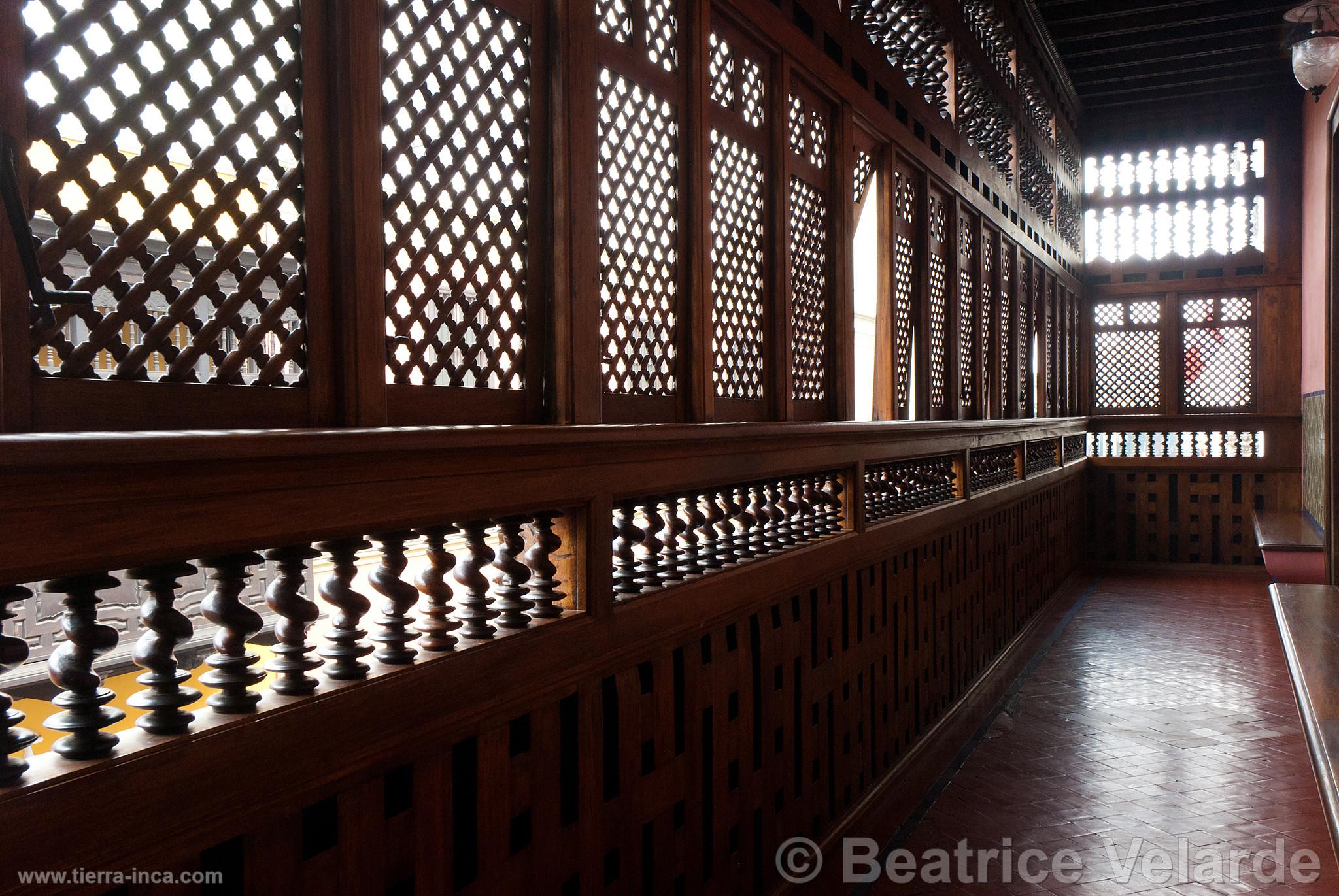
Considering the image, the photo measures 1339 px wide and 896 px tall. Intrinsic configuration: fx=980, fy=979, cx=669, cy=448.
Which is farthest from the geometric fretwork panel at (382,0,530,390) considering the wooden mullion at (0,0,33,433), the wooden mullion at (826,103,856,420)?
the wooden mullion at (826,103,856,420)

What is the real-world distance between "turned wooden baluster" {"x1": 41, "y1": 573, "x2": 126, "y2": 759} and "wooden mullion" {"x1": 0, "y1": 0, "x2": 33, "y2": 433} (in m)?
0.23

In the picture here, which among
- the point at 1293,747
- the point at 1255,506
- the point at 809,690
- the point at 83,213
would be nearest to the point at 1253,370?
the point at 1255,506

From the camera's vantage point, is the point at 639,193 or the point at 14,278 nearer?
the point at 14,278

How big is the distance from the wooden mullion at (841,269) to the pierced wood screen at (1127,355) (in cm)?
851

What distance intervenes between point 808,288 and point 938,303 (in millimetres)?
2049

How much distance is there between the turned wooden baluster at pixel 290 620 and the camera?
5.02ft

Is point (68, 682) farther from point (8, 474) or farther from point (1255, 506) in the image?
point (1255, 506)

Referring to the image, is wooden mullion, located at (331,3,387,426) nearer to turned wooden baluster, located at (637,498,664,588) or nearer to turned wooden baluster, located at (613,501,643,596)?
turned wooden baluster, located at (613,501,643,596)

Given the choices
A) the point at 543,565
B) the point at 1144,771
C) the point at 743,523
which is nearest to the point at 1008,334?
the point at 1144,771

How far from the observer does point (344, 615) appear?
1651mm

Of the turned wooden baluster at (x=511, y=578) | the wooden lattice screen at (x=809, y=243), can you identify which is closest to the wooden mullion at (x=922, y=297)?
the wooden lattice screen at (x=809, y=243)

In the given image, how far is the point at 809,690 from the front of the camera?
340cm

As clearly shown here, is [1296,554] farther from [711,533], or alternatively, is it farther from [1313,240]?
[711,533]

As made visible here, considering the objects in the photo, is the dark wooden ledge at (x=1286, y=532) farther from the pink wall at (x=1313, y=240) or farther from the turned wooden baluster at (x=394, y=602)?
the turned wooden baluster at (x=394, y=602)
